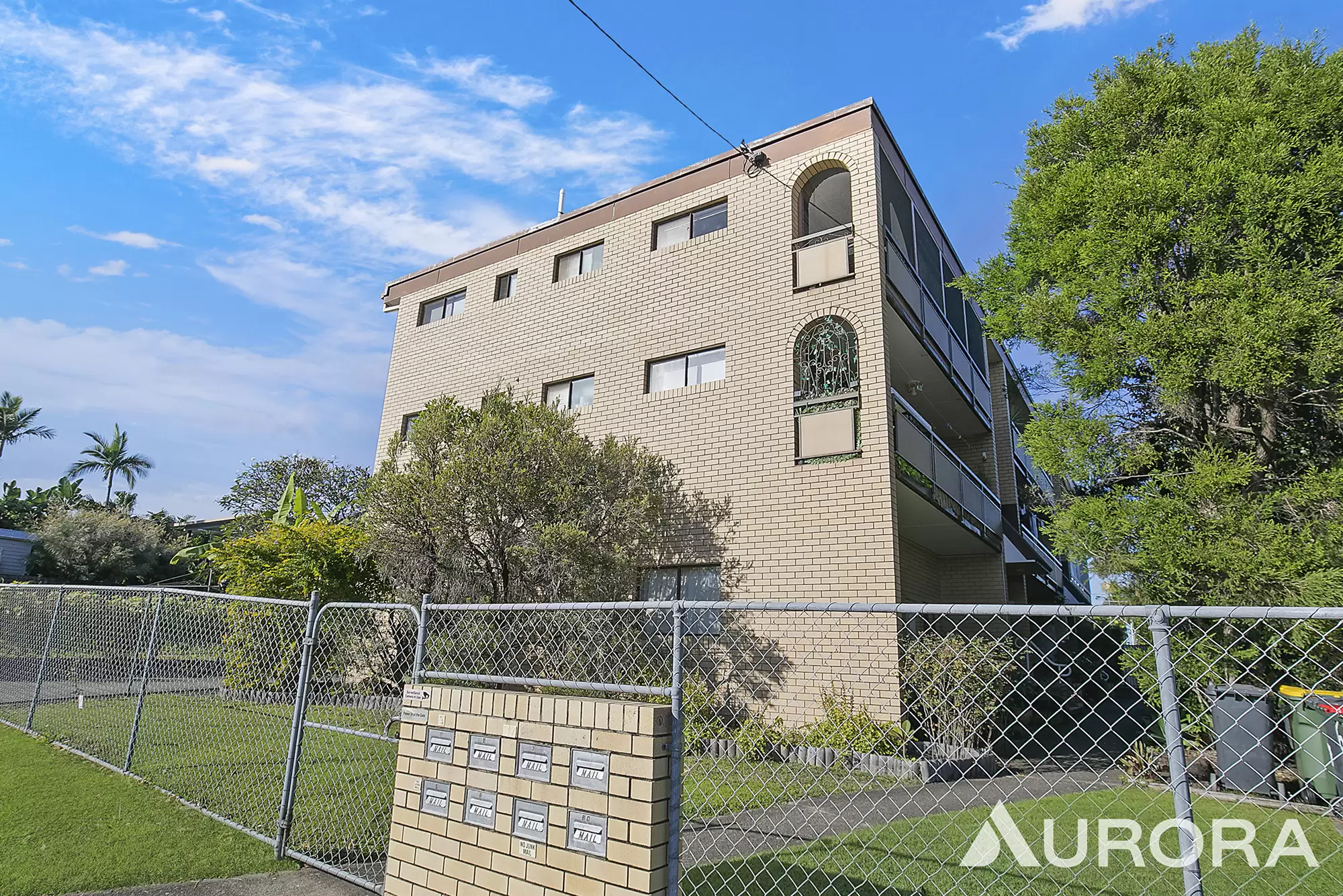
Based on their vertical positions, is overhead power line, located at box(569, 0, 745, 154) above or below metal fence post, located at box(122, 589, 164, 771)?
above

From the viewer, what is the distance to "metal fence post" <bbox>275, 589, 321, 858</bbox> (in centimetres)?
471

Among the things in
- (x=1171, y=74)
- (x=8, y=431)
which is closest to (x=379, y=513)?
(x=1171, y=74)

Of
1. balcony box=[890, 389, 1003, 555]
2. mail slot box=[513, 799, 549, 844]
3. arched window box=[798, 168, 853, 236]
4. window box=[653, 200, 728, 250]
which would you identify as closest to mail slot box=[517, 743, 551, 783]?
mail slot box=[513, 799, 549, 844]

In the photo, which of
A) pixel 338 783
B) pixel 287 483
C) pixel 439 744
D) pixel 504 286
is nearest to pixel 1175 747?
pixel 439 744

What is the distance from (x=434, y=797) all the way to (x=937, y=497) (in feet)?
31.2

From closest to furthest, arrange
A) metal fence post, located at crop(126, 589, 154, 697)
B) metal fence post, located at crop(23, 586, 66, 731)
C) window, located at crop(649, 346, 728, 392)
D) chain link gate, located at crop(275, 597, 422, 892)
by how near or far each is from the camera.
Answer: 1. chain link gate, located at crop(275, 597, 422, 892)
2. metal fence post, located at crop(126, 589, 154, 697)
3. metal fence post, located at crop(23, 586, 66, 731)
4. window, located at crop(649, 346, 728, 392)

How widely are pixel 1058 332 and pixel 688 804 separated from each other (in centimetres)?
765

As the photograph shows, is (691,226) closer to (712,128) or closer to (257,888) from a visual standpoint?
(712,128)

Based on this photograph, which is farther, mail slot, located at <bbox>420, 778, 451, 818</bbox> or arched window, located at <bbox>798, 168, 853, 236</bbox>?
arched window, located at <bbox>798, 168, 853, 236</bbox>

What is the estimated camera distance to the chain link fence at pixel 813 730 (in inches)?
171

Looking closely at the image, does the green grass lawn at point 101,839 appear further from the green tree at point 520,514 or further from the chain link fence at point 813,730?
the green tree at point 520,514

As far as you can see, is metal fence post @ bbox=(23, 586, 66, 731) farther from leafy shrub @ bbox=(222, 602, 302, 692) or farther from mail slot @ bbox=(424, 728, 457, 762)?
mail slot @ bbox=(424, 728, 457, 762)

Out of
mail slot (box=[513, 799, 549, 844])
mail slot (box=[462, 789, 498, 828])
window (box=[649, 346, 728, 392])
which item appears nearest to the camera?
mail slot (box=[513, 799, 549, 844])

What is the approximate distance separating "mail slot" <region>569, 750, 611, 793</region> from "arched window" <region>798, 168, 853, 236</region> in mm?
10360
